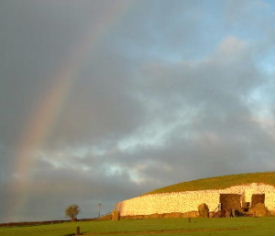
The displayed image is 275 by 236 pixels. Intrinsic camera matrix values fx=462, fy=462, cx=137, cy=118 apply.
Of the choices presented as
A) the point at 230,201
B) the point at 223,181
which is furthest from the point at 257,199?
the point at 223,181

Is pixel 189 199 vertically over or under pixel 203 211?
over

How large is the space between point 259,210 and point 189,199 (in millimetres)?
13894

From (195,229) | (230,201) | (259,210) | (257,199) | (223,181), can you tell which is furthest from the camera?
(223,181)

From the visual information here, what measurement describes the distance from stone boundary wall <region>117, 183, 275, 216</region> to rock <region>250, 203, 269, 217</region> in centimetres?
352

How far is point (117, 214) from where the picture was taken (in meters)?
70.1

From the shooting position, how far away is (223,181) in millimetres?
75750

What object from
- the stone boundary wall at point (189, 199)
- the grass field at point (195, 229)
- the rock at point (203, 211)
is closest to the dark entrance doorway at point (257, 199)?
the stone boundary wall at point (189, 199)

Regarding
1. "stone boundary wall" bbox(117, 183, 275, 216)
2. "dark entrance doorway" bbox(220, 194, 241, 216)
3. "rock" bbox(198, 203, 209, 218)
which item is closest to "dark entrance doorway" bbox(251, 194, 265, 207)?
"stone boundary wall" bbox(117, 183, 275, 216)

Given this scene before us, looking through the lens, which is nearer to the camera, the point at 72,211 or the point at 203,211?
the point at 203,211

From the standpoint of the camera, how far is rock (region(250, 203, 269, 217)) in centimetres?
5650

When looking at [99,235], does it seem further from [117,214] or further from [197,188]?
[197,188]

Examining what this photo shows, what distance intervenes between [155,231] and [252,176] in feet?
125

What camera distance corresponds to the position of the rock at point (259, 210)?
2224 inches

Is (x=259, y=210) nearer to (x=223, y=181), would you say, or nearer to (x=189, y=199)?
(x=189, y=199)
